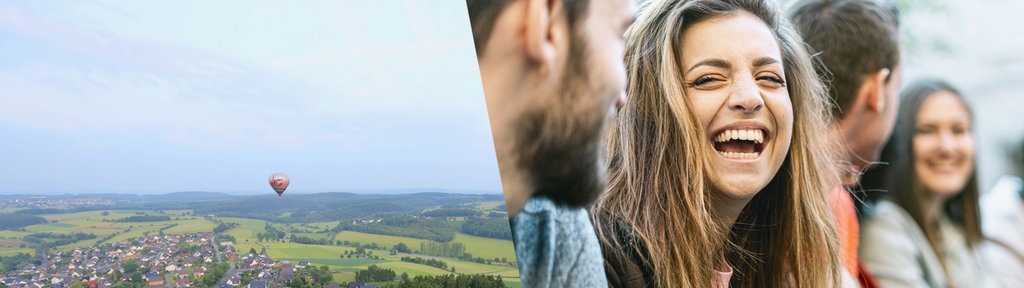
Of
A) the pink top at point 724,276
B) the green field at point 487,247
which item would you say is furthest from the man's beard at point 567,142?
the green field at point 487,247

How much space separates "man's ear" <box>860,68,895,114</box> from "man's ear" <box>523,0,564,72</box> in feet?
2.91

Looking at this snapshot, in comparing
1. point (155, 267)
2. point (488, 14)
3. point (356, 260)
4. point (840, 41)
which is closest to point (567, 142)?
point (488, 14)

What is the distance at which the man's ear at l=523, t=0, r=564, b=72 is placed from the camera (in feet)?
5.48

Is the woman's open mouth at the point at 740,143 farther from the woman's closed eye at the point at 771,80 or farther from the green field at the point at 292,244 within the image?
the green field at the point at 292,244

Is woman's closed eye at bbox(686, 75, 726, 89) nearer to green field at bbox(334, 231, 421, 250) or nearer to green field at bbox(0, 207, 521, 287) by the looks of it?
green field at bbox(0, 207, 521, 287)

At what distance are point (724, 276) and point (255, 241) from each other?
53.8 inches

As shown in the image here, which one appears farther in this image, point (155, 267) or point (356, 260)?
point (356, 260)

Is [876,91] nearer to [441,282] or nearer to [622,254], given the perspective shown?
[622,254]

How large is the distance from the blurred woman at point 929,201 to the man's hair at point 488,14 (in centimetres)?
100

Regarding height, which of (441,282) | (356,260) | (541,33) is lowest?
(441,282)

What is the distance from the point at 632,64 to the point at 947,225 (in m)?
1.14

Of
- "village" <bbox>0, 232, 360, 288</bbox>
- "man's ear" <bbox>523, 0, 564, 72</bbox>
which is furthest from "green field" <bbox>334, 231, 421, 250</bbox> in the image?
"man's ear" <bbox>523, 0, 564, 72</bbox>

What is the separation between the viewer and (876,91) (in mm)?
2086

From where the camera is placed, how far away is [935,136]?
7.09 feet
